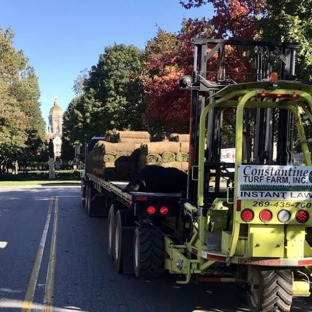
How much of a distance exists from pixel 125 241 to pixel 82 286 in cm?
92

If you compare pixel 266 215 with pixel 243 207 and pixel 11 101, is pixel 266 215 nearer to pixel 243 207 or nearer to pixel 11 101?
pixel 243 207

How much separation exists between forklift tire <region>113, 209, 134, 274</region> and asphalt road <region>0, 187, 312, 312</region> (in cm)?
18

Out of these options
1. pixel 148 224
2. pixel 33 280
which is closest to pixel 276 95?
pixel 148 224

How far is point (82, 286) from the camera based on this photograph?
6949mm

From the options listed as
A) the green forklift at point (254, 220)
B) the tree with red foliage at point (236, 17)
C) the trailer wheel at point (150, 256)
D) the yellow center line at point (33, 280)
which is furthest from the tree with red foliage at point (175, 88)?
the green forklift at point (254, 220)

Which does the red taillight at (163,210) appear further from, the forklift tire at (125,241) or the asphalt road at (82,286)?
the asphalt road at (82,286)

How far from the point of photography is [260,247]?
469 cm

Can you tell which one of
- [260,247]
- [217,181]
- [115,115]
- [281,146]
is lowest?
[260,247]

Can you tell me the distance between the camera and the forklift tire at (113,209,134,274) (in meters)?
7.30

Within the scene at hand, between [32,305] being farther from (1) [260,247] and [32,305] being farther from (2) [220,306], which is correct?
(1) [260,247]

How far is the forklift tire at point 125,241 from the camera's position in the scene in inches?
287

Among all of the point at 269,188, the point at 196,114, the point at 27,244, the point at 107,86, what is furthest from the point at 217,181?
the point at 107,86

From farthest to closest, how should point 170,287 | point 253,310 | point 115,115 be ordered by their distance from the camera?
1. point 115,115
2. point 170,287
3. point 253,310

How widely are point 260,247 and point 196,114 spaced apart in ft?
7.33
